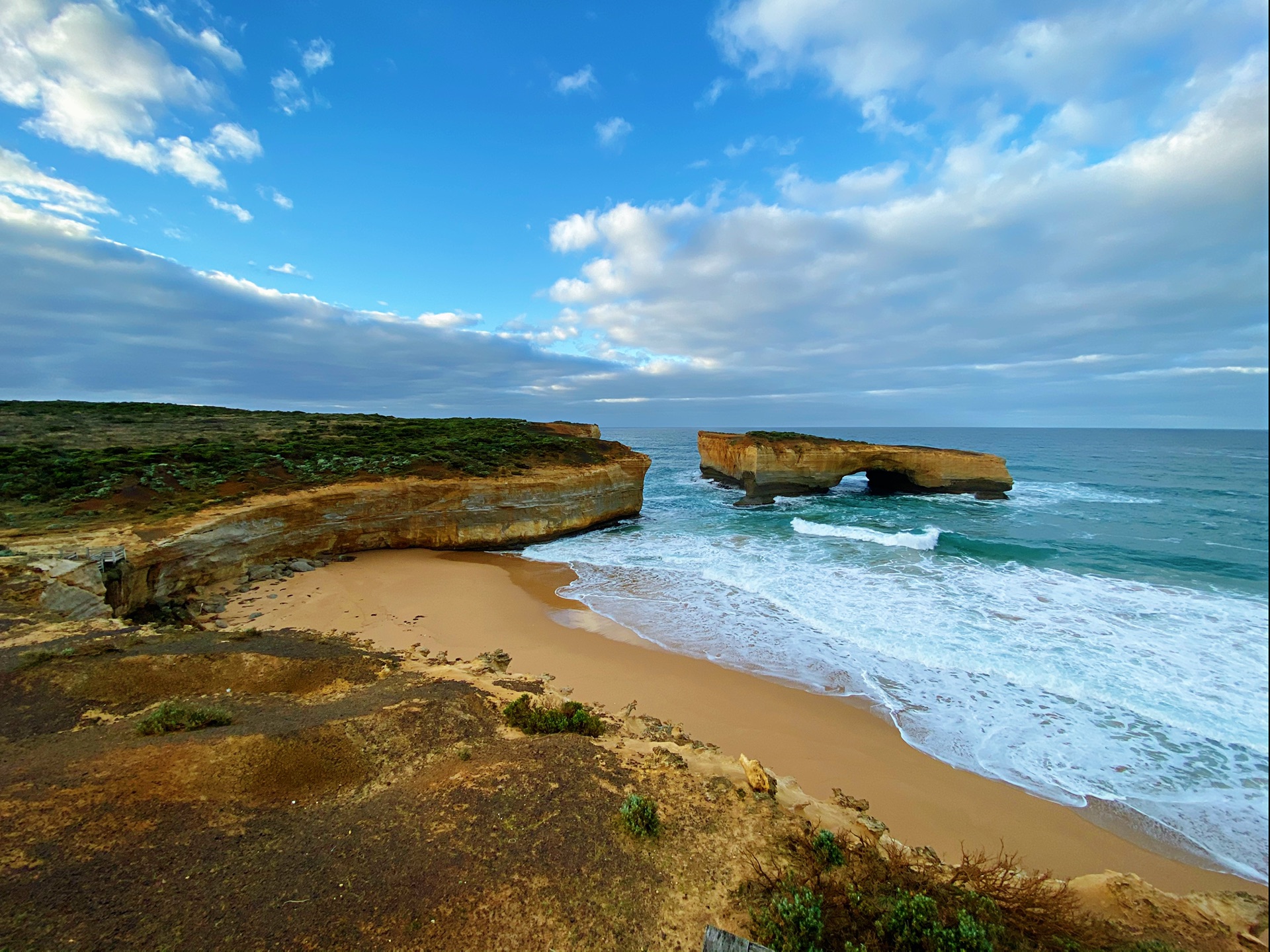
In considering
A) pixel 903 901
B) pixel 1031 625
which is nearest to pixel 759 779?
pixel 903 901

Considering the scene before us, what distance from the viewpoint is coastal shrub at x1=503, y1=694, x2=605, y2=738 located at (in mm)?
6879

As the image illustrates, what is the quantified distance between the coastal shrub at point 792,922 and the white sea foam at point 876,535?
663 inches

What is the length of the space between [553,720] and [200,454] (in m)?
17.9

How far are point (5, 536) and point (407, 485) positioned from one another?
29.7ft

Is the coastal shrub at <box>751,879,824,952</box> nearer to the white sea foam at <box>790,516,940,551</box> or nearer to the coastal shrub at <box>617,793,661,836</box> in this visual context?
the coastal shrub at <box>617,793,661,836</box>

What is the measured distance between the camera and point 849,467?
3173cm

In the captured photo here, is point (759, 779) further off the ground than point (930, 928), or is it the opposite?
point (930, 928)

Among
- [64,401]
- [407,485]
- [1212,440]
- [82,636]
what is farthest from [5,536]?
[1212,440]

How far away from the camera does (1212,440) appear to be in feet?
208

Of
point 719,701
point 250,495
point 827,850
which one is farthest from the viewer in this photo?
point 250,495

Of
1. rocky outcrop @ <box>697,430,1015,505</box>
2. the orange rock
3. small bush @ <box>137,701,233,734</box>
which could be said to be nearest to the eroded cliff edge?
small bush @ <box>137,701,233,734</box>

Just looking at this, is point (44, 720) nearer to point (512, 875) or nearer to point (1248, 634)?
point (512, 875)

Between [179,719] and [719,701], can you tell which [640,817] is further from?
[179,719]

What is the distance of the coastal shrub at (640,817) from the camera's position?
5078mm
